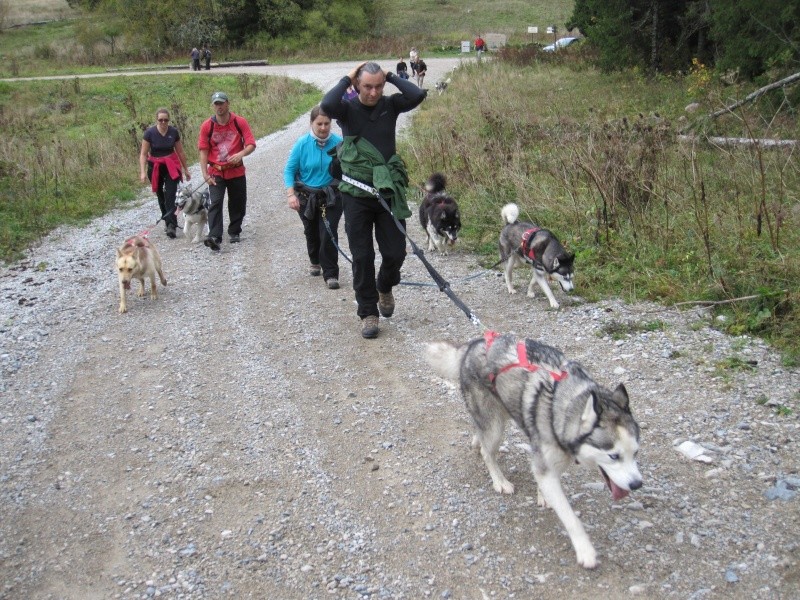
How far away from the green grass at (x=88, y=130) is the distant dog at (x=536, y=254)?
6951mm

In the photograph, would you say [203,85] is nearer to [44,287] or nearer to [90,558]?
[44,287]

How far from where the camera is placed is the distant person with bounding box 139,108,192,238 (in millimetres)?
10289

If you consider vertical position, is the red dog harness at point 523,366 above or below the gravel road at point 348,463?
above

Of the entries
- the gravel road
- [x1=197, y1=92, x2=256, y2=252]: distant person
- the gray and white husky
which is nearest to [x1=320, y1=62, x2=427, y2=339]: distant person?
the gravel road

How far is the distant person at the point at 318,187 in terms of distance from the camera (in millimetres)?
7836

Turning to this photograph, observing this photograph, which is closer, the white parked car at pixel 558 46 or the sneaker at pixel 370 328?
the sneaker at pixel 370 328

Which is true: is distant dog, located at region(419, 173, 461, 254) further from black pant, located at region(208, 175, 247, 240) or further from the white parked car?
the white parked car

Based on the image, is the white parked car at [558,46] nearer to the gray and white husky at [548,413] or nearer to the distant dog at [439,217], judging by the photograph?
the distant dog at [439,217]

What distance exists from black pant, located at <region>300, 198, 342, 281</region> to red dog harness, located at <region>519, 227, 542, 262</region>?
205 centimetres

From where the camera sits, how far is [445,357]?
169 inches

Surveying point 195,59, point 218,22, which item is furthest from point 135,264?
point 218,22

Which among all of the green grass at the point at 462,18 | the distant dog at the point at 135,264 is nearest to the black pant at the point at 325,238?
the distant dog at the point at 135,264

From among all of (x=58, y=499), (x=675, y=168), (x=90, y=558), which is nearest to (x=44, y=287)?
(x=58, y=499)

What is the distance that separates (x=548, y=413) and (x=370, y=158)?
318 centimetres
